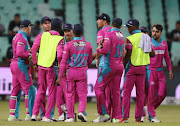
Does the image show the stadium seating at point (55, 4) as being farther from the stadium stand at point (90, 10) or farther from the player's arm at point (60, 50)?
the player's arm at point (60, 50)

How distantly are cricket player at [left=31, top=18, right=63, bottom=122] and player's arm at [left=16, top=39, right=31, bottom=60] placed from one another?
0.19 metres

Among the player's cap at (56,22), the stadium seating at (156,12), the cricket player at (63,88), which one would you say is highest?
the stadium seating at (156,12)

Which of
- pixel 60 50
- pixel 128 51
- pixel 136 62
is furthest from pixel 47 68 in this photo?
pixel 136 62

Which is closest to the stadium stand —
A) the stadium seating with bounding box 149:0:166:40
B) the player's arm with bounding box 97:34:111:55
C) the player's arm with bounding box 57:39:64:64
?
the stadium seating with bounding box 149:0:166:40

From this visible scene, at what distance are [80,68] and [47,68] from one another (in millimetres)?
761

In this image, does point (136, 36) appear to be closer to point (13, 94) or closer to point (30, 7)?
point (13, 94)

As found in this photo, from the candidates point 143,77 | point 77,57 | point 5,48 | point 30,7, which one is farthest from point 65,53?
point 30,7

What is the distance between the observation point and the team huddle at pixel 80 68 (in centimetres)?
1085

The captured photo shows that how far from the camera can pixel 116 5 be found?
84.2ft

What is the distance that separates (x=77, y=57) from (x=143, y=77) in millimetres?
1553

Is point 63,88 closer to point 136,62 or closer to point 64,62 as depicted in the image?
point 64,62

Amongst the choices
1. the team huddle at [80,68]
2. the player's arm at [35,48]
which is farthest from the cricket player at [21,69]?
the player's arm at [35,48]

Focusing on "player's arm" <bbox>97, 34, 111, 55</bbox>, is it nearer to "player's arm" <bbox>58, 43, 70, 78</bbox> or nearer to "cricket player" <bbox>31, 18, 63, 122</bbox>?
"player's arm" <bbox>58, 43, 70, 78</bbox>

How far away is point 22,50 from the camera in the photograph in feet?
36.9
